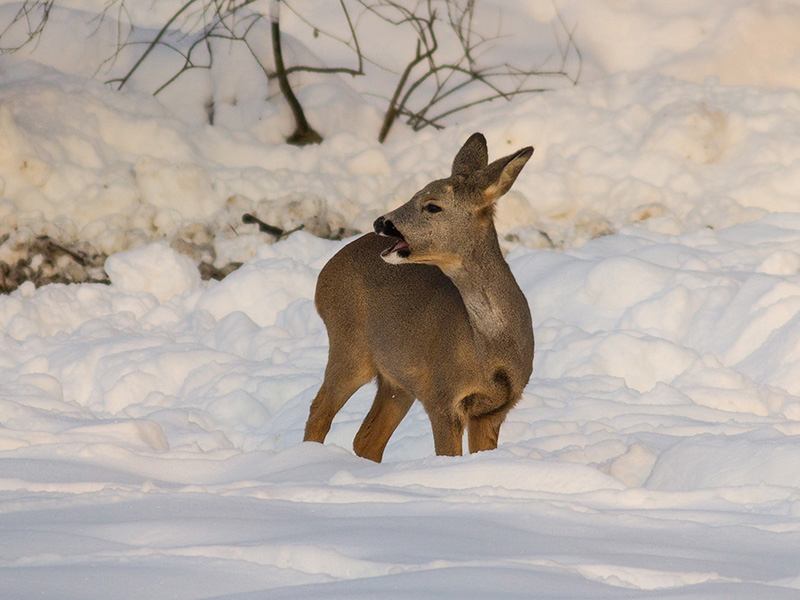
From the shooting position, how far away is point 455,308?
17.4 ft

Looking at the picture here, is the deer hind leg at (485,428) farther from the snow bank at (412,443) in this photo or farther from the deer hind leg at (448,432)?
the snow bank at (412,443)

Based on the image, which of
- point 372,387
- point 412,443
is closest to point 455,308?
point 412,443

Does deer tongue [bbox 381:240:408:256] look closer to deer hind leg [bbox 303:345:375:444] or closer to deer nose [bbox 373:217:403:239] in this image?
deer nose [bbox 373:217:403:239]

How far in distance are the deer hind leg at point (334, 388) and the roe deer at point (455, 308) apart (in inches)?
4.8

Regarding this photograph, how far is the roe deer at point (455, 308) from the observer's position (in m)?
5.05

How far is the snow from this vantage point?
2.84 meters

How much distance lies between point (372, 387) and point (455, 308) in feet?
7.03

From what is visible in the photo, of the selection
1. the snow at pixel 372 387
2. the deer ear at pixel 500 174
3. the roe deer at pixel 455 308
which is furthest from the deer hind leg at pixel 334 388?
the deer ear at pixel 500 174

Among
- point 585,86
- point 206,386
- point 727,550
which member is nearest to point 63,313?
point 206,386

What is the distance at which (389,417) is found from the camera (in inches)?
240

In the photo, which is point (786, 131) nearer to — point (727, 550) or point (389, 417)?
point (389, 417)

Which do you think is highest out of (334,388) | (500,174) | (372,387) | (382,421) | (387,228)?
(500,174)

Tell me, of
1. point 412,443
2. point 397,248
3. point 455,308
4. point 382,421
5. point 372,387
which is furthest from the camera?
point 372,387

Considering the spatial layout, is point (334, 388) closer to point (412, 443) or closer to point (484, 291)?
point (412, 443)
